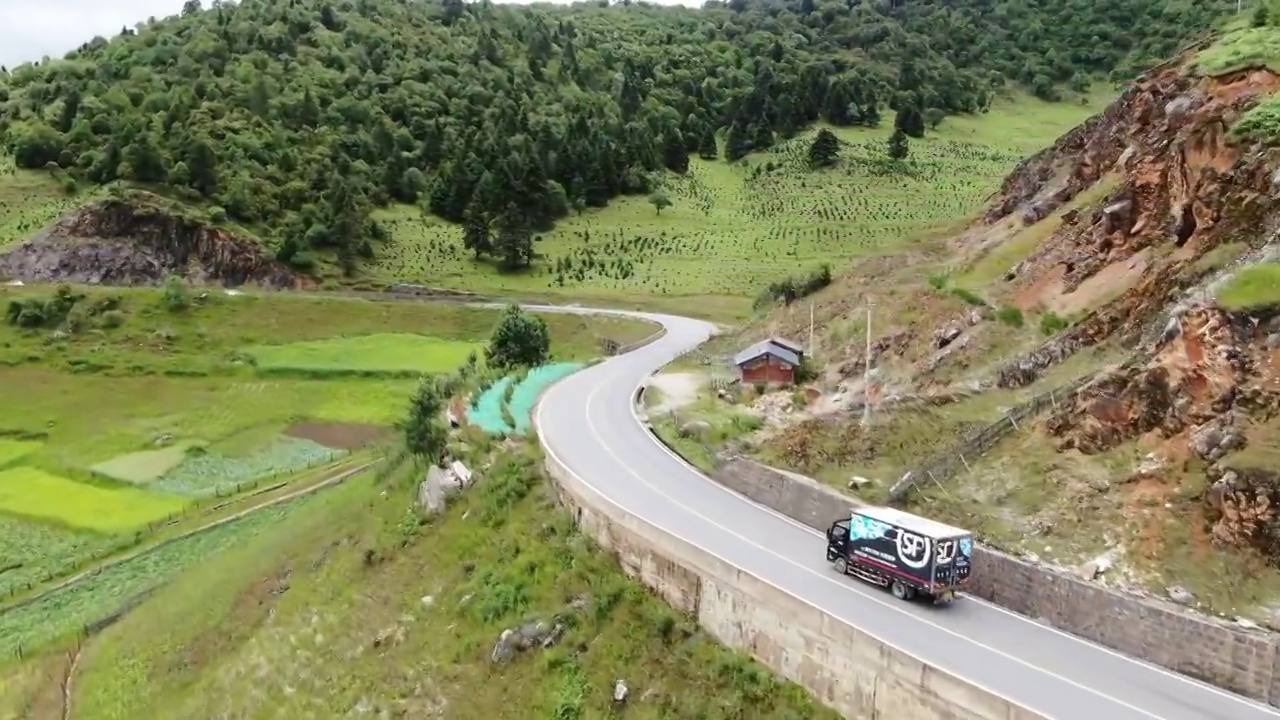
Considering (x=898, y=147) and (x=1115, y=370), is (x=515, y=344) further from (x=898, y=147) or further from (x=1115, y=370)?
(x=898, y=147)

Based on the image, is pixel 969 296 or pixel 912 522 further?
pixel 969 296

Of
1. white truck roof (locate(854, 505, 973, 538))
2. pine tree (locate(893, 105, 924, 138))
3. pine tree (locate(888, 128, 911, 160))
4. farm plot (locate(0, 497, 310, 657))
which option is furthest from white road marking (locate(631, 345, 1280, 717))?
pine tree (locate(893, 105, 924, 138))

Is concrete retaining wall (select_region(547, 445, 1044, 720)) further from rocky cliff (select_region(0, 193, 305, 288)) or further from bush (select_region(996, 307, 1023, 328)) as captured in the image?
rocky cliff (select_region(0, 193, 305, 288))

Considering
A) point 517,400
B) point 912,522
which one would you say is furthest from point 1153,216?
point 517,400

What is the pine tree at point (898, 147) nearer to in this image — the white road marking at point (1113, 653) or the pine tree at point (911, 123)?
the pine tree at point (911, 123)

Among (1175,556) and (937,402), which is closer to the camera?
(1175,556)

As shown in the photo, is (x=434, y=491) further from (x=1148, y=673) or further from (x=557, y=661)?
(x=1148, y=673)

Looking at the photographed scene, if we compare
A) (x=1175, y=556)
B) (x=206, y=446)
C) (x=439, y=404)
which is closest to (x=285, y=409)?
(x=206, y=446)
